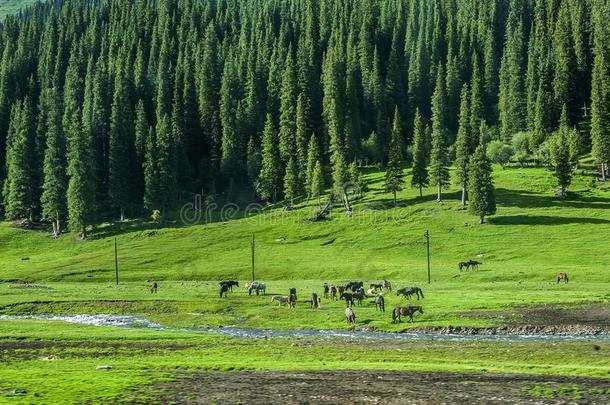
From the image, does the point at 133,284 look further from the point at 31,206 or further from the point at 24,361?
the point at 31,206

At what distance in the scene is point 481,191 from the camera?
11669 cm

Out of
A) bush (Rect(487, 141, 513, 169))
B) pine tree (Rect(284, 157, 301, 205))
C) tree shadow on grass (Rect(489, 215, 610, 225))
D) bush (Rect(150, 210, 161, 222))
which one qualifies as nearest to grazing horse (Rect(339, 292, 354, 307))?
tree shadow on grass (Rect(489, 215, 610, 225))

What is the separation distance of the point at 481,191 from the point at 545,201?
16.6m

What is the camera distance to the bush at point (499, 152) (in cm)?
15688

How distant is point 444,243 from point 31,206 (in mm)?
97487

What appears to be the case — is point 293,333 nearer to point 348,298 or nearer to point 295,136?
point 348,298

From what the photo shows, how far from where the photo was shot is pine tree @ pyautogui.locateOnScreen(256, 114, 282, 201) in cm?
15638

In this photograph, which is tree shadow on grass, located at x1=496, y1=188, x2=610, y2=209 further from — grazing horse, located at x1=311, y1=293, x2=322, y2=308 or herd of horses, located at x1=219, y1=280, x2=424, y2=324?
grazing horse, located at x1=311, y1=293, x2=322, y2=308

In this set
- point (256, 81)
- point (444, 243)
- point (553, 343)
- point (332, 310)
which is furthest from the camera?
point (256, 81)

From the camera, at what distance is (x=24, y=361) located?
42.9 meters

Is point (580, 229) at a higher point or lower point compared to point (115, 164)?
lower

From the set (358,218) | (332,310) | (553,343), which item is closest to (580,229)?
(358,218)

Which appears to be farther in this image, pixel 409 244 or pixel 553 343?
pixel 409 244

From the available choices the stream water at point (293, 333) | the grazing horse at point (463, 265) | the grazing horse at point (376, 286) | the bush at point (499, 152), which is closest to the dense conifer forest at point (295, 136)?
the bush at point (499, 152)
